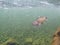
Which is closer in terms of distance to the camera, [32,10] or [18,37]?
[18,37]

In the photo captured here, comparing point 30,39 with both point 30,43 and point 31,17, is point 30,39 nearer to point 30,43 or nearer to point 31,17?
point 30,43

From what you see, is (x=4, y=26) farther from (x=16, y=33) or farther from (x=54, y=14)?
(x=54, y=14)

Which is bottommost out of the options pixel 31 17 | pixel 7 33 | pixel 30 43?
pixel 30 43

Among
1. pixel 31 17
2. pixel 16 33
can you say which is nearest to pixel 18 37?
pixel 16 33

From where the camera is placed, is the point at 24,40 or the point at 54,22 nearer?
the point at 24,40

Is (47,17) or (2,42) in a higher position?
(47,17)

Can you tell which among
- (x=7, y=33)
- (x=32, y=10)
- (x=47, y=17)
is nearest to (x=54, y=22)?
(x=47, y=17)
